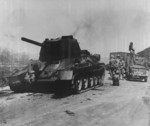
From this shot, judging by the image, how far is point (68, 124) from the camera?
21.5ft

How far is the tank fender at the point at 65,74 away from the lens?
11.1 metres

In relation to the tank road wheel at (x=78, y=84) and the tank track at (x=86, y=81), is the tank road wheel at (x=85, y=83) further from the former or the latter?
the tank road wheel at (x=78, y=84)

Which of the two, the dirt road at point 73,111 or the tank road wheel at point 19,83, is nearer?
the dirt road at point 73,111

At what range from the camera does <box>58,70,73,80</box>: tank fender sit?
11.1 m

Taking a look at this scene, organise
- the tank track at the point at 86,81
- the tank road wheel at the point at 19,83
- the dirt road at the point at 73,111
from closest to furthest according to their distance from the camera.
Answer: the dirt road at the point at 73,111, the tank track at the point at 86,81, the tank road wheel at the point at 19,83

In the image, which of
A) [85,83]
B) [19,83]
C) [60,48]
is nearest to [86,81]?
[85,83]

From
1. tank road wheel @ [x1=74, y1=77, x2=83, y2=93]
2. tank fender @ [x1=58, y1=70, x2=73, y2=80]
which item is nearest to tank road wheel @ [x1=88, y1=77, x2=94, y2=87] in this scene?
tank road wheel @ [x1=74, y1=77, x2=83, y2=93]

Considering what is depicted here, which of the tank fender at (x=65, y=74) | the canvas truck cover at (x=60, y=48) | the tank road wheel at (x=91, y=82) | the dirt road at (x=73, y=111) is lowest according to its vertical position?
the dirt road at (x=73, y=111)

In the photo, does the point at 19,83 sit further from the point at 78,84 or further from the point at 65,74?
the point at 78,84

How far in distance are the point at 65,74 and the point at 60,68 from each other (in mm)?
1192

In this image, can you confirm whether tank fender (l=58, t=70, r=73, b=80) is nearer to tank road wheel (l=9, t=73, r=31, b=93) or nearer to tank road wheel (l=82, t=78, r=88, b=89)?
tank road wheel (l=82, t=78, r=88, b=89)

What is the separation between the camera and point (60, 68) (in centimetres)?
1237

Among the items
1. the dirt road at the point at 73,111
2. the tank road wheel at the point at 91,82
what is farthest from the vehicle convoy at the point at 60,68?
the dirt road at the point at 73,111

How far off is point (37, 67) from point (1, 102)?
3.65m
